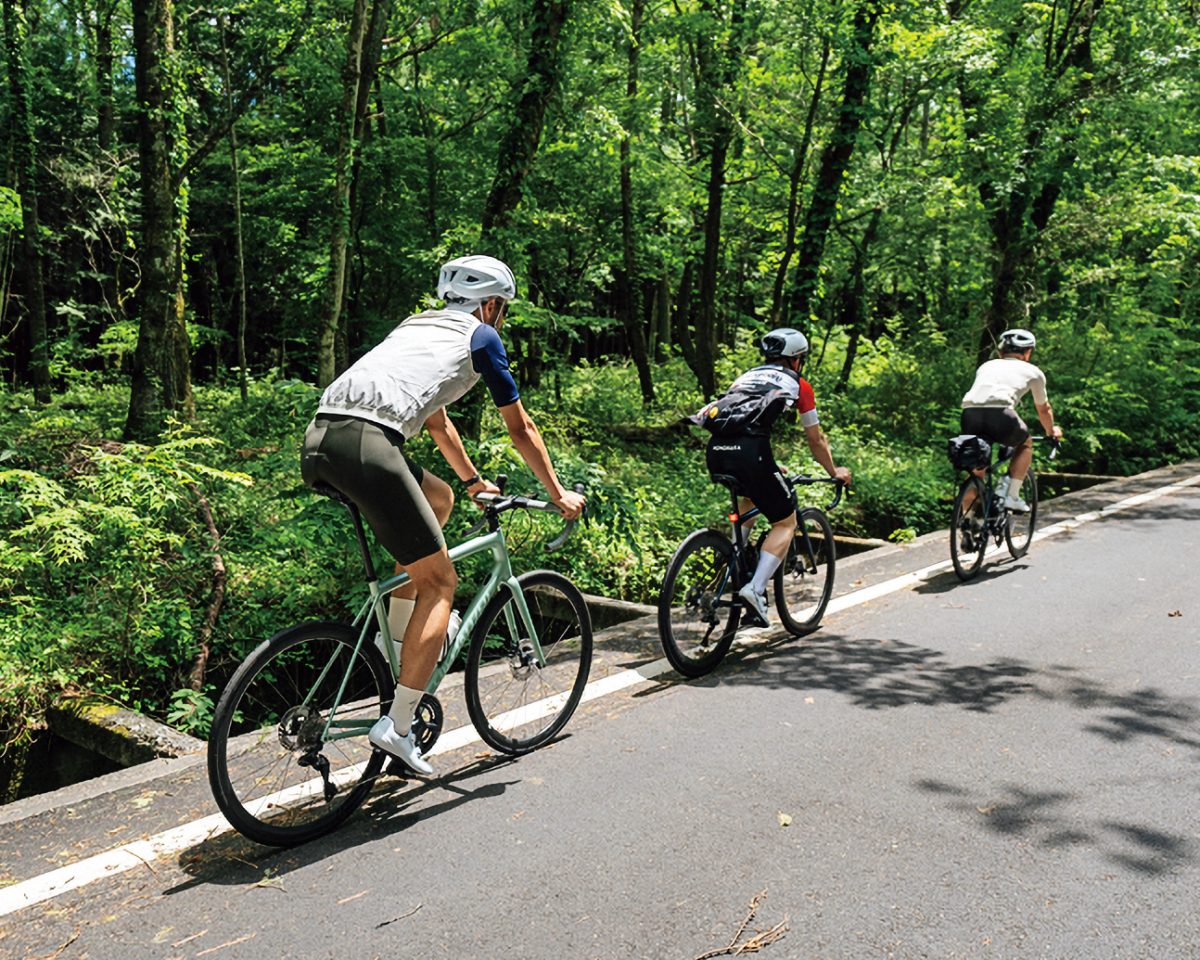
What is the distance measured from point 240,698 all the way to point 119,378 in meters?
23.2

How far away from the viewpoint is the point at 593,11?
1171 centimetres

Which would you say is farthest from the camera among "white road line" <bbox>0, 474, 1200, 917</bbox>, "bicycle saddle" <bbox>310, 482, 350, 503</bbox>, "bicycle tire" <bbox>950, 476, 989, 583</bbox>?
"bicycle tire" <bbox>950, 476, 989, 583</bbox>

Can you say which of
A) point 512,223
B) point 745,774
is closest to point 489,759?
point 745,774

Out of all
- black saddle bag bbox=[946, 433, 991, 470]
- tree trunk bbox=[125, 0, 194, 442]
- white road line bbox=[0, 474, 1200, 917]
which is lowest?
white road line bbox=[0, 474, 1200, 917]

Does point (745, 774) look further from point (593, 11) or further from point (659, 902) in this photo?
point (593, 11)

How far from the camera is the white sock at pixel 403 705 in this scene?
4.08 metres

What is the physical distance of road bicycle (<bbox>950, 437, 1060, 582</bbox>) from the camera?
8.66m

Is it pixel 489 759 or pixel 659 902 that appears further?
pixel 489 759

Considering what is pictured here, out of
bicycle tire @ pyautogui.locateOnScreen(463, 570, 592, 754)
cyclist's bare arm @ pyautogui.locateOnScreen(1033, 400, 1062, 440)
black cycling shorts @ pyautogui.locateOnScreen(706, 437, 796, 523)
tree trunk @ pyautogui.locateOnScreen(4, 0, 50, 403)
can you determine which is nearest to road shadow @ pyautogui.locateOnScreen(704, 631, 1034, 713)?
black cycling shorts @ pyautogui.locateOnScreen(706, 437, 796, 523)

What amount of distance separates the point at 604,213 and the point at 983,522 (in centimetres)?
1312

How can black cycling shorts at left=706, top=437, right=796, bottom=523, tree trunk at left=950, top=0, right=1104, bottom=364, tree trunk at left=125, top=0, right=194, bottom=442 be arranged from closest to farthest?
black cycling shorts at left=706, top=437, right=796, bottom=523, tree trunk at left=125, top=0, right=194, bottom=442, tree trunk at left=950, top=0, right=1104, bottom=364

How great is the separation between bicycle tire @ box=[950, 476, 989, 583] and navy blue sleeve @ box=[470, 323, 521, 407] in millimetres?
5707

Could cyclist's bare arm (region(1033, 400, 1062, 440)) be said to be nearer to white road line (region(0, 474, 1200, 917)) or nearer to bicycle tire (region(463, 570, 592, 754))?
white road line (region(0, 474, 1200, 917))

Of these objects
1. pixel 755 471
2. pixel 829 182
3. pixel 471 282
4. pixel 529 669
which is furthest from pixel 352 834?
pixel 829 182
